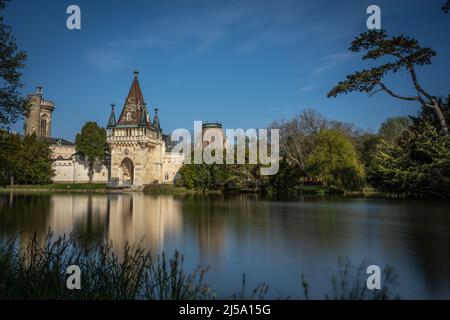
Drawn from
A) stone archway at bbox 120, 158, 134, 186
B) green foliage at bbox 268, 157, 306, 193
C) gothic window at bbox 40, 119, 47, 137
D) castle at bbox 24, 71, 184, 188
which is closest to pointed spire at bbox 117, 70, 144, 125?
castle at bbox 24, 71, 184, 188

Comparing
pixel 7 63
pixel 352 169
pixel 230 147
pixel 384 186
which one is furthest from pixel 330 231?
pixel 230 147

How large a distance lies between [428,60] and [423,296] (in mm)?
15403

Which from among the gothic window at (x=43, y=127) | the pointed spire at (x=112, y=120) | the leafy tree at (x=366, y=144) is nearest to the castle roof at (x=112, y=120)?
the pointed spire at (x=112, y=120)

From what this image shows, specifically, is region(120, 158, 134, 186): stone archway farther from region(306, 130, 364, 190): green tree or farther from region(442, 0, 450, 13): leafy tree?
region(442, 0, 450, 13): leafy tree

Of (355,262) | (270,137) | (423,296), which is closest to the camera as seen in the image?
(423,296)

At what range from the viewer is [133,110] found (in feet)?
191

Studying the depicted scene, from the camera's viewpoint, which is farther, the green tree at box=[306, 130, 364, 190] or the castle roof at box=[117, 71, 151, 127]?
the castle roof at box=[117, 71, 151, 127]

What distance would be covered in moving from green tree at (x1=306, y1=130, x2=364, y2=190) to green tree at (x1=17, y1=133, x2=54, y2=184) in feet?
136

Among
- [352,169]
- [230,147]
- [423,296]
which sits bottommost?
[423,296]

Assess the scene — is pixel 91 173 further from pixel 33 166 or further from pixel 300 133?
pixel 300 133

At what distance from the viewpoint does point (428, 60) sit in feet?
61.2

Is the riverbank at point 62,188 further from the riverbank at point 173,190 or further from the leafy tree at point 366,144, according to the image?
the leafy tree at point 366,144

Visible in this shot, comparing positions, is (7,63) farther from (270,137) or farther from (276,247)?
(270,137)

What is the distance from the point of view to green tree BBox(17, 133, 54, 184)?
183 feet
